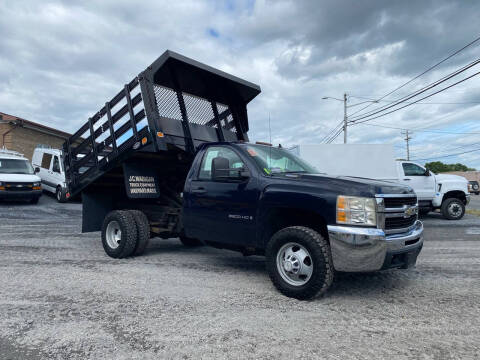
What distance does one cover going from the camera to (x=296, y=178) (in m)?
4.51

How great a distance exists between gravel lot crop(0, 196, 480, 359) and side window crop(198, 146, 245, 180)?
1.43 meters

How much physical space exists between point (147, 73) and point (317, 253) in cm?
382

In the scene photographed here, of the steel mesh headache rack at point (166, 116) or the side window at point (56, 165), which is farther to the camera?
the side window at point (56, 165)

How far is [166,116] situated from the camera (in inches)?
247

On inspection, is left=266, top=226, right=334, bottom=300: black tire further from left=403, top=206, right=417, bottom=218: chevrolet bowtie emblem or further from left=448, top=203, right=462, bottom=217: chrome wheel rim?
left=448, top=203, right=462, bottom=217: chrome wheel rim

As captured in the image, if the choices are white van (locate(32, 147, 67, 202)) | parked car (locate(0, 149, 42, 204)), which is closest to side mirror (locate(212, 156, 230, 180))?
parked car (locate(0, 149, 42, 204))

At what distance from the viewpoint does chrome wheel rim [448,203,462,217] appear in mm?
12789

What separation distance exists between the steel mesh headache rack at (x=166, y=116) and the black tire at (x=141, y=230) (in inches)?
38.2

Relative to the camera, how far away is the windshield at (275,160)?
498 centimetres

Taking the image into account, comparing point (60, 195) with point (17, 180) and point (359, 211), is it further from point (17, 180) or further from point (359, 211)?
point (359, 211)

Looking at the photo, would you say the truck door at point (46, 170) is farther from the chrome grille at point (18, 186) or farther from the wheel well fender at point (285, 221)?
the wheel well fender at point (285, 221)

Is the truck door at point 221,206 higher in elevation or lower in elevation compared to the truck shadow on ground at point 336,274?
higher

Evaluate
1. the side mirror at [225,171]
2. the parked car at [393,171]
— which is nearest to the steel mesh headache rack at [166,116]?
the side mirror at [225,171]

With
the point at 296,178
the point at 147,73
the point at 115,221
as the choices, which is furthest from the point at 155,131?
the point at 296,178
